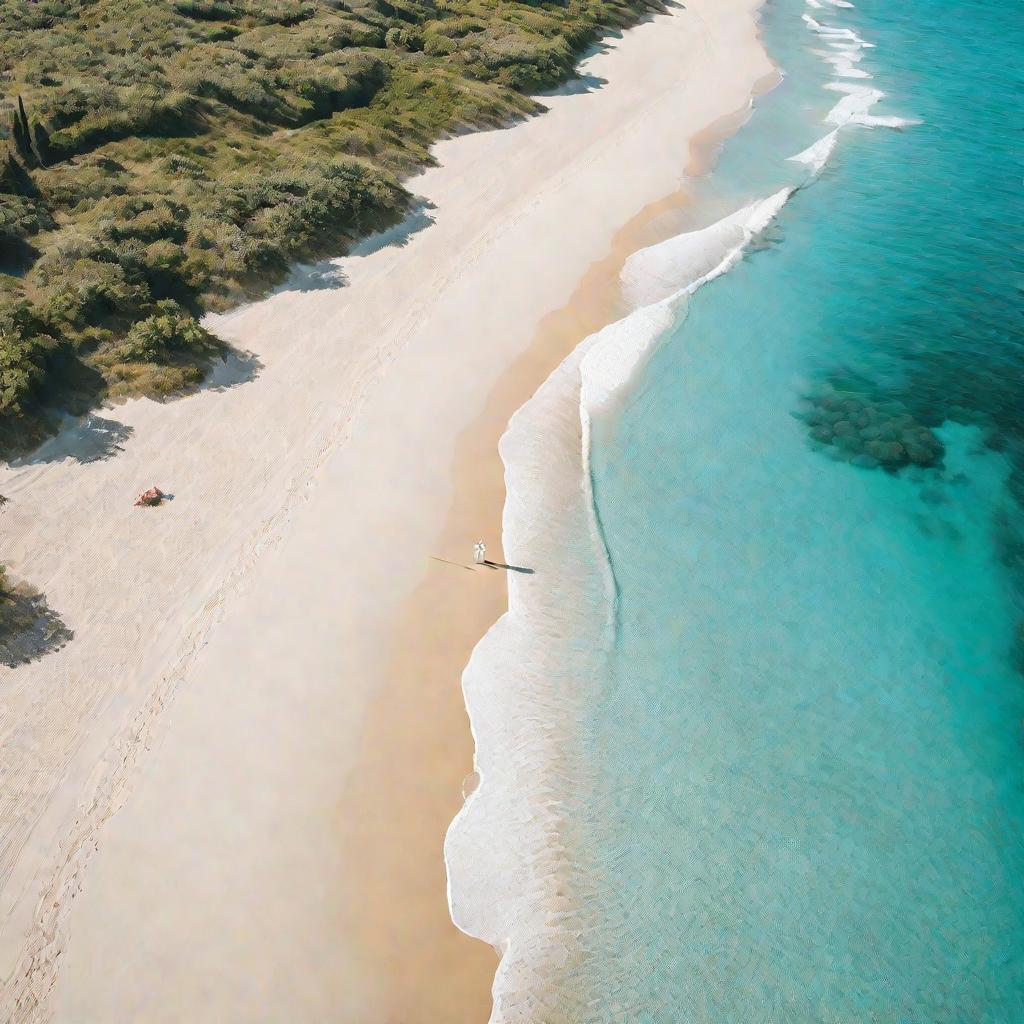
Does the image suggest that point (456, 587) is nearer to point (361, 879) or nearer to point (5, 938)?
point (361, 879)

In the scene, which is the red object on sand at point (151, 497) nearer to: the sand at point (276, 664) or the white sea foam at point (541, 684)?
the sand at point (276, 664)

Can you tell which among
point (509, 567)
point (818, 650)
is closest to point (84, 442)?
point (509, 567)

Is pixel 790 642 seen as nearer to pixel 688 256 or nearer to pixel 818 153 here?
pixel 688 256

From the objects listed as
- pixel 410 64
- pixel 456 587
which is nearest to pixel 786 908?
pixel 456 587

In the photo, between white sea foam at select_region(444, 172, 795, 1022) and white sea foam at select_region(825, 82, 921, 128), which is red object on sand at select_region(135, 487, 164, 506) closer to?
white sea foam at select_region(444, 172, 795, 1022)

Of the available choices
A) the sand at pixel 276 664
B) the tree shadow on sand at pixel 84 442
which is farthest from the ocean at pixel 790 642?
the tree shadow on sand at pixel 84 442

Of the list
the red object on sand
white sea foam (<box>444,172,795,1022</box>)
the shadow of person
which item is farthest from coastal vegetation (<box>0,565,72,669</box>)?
the shadow of person
